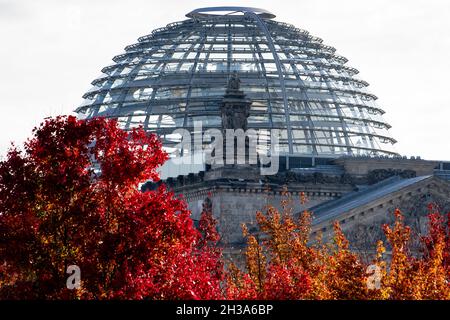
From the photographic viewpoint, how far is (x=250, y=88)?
123 metres

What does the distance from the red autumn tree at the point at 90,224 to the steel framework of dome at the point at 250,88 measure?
69395 millimetres

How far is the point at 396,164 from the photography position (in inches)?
4048

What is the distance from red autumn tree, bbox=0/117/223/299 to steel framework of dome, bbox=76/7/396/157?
69.4 metres

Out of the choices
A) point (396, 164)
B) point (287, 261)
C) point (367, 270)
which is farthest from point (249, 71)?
point (367, 270)

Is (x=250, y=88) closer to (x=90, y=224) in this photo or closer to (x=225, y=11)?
(x=225, y=11)

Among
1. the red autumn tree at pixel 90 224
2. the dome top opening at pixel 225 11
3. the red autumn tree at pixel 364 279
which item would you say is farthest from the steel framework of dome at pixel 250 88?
the red autumn tree at pixel 90 224

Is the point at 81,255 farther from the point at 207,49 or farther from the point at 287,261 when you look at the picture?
the point at 207,49

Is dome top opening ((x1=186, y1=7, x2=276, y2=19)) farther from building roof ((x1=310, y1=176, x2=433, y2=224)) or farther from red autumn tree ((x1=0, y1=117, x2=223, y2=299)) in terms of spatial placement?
red autumn tree ((x1=0, y1=117, x2=223, y2=299))

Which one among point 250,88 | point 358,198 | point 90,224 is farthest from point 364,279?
point 250,88

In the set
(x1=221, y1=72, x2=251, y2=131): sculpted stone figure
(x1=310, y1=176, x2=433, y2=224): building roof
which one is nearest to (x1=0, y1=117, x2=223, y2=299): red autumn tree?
(x1=310, y1=176, x2=433, y2=224): building roof

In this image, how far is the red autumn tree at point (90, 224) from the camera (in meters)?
47.0

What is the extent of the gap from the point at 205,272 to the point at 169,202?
8.63 feet

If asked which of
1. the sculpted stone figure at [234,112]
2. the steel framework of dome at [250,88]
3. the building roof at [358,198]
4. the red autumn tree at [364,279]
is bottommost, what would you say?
the red autumn tree at [364,279]

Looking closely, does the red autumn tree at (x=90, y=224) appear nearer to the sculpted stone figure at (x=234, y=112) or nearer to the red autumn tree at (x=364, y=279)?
the red autumn tree at (x=364, y=279)
